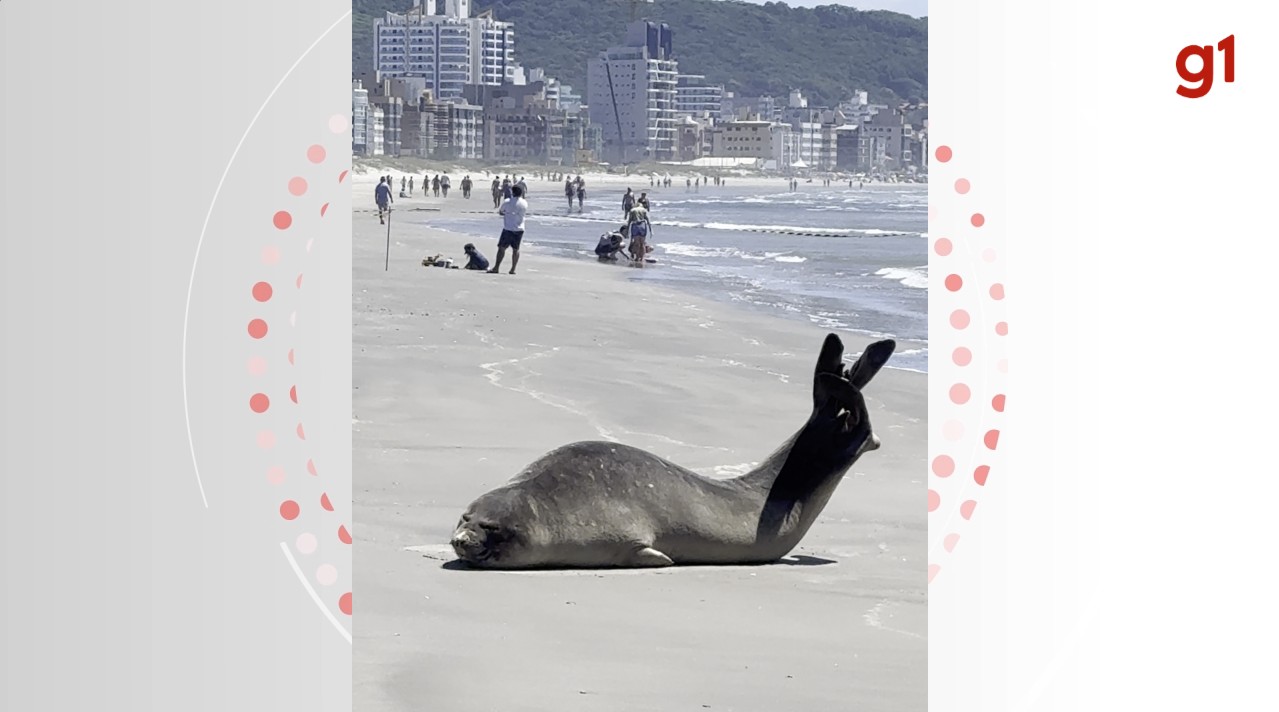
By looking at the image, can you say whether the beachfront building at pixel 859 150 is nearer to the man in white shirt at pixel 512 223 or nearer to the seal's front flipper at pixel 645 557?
the man in white shirt at pixel 512 223

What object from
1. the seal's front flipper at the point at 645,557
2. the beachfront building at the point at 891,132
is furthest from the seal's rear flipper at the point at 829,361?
the beachfront building at the point at 891,132

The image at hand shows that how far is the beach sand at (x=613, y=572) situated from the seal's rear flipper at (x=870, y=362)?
641 millimetres

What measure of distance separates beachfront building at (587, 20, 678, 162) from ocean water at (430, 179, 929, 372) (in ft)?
214

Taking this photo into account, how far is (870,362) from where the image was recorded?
6.20m

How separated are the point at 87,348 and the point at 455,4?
158488mm

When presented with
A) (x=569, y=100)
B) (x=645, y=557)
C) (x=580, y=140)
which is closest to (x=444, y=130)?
(x=580, y=140)

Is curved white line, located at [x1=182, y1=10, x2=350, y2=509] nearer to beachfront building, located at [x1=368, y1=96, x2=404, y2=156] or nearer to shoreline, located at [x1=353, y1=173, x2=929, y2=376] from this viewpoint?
shoreline, located at [x1=353, y1=173, x2=929, y2=376]
